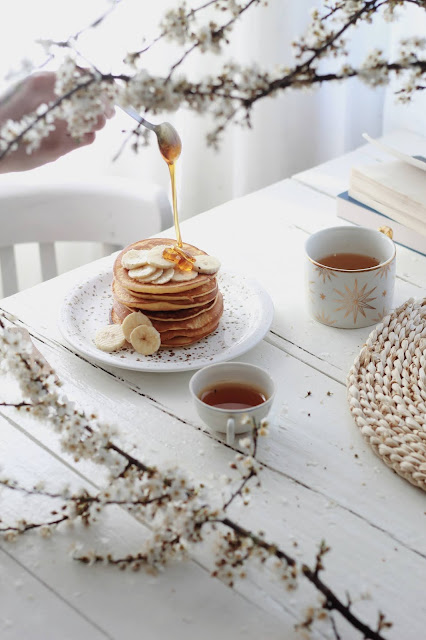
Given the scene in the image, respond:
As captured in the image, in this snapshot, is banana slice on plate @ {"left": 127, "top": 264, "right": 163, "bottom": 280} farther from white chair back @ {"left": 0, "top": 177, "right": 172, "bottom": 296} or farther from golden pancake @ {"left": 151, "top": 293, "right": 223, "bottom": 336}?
white chair back @ {"left": 0, "top": 177, "right": 172, "bottom": 296}

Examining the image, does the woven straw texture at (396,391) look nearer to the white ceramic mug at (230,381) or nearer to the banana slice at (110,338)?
the white ceramic mug at (230,381)

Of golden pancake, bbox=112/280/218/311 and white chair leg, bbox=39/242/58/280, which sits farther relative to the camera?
white chair leg, bbox=39/242/58/280

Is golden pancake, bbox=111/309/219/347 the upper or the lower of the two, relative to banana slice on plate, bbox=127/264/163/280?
lower

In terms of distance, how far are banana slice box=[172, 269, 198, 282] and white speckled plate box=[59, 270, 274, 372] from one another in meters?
0.09

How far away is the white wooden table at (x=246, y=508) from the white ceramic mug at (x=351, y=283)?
0.08 feet

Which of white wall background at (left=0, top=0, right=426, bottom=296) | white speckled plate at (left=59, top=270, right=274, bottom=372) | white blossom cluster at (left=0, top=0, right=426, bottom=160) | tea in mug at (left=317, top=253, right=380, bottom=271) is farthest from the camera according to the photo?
white wall background at (left=0, top=0, right=426, bottom=296)

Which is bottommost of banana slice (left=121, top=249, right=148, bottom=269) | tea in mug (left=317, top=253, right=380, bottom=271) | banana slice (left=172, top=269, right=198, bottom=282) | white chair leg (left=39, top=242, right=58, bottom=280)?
white chair leg (left=39, top=242, right=58, bottom=280)

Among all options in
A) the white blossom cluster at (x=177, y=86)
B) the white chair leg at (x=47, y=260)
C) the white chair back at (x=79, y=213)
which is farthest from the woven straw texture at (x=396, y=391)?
the white chair leg at (x=47, y=260)

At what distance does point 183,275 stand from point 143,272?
0.05 m

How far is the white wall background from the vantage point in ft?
5.49

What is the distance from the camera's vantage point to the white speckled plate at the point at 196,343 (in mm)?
1023

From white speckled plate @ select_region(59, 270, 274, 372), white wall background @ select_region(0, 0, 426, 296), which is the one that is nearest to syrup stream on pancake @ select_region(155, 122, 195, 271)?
white speckled plate @ select_region(59, 270, 274, 372)

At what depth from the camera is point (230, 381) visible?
0.97m

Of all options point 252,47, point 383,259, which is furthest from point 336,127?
point 383,259
